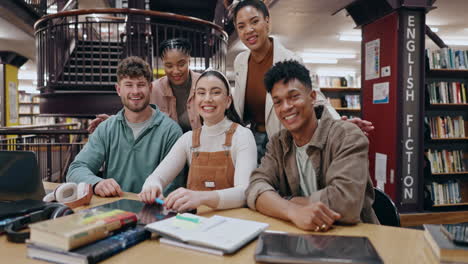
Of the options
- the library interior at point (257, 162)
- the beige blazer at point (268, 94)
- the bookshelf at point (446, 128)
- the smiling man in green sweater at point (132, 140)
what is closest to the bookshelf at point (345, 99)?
the library interior at point (257, 162)

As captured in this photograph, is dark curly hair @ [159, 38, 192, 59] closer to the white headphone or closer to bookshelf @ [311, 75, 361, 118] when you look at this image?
the white headphone

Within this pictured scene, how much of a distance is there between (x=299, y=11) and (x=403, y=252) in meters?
4.74

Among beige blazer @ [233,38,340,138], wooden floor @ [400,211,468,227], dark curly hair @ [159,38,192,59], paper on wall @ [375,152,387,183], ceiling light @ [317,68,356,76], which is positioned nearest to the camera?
beige blazer @ [233,38,340,138]

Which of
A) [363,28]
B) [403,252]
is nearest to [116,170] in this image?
[403,252]

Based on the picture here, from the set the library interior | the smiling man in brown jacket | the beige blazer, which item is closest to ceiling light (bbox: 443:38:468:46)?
the library interior

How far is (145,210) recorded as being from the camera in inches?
50.9

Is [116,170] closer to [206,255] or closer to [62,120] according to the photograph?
[206,255]

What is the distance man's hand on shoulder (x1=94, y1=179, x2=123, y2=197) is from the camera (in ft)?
5.35

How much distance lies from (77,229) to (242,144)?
89cm

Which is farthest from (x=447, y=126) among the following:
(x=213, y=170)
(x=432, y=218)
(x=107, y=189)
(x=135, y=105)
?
(x=107, y=189)

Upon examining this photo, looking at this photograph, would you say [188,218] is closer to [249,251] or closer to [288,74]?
[249,251]

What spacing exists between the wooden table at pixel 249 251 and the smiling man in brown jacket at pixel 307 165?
0.28 ft

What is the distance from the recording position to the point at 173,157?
1743mm

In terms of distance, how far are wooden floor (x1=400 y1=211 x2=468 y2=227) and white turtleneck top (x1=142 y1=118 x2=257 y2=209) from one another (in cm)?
313
